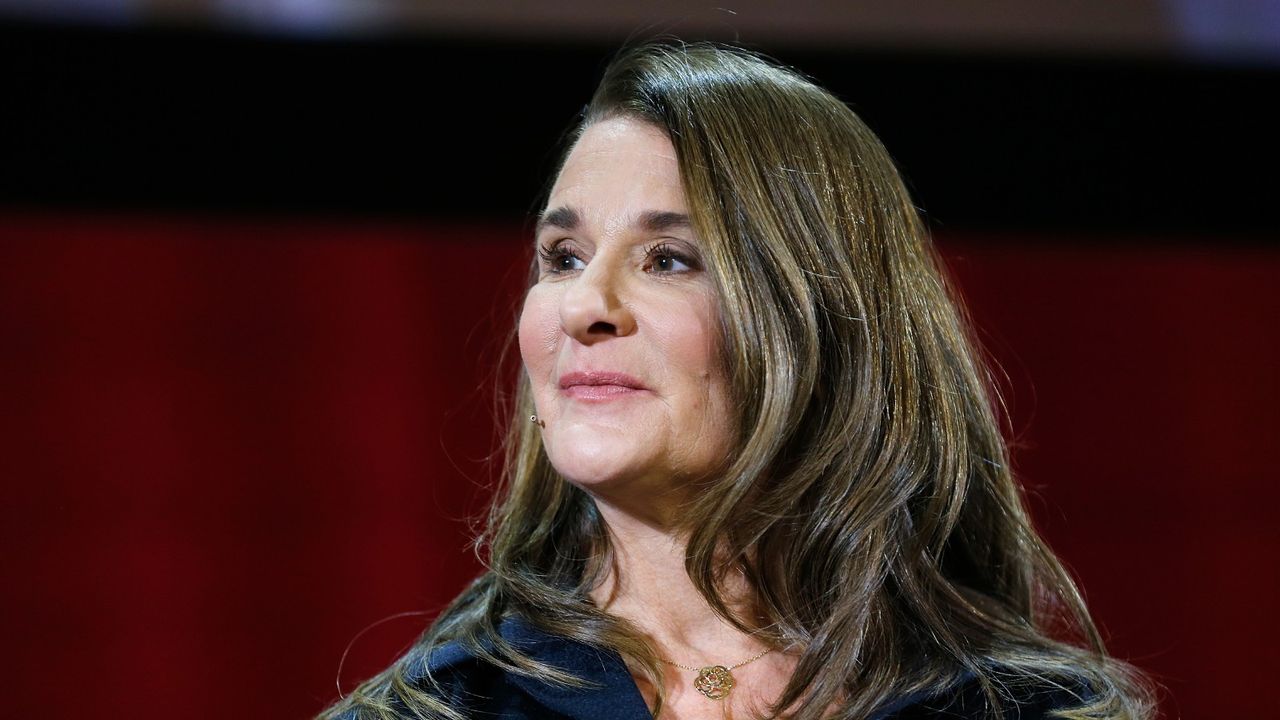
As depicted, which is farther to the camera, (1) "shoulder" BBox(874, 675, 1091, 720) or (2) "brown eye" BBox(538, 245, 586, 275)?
(2) "brown eye" BBox(538, 245, 586, 275)

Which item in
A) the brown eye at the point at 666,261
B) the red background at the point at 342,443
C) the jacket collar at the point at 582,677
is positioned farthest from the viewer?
the red background at the point at 342,443

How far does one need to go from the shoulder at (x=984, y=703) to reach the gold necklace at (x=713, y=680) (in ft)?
0.60

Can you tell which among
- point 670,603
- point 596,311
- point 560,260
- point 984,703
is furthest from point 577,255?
point 984,703

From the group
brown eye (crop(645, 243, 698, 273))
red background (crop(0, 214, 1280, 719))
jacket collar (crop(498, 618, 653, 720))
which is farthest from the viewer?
red background (crop(0, 214, 1280, 719))

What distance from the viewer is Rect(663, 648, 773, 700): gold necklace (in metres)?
1.69

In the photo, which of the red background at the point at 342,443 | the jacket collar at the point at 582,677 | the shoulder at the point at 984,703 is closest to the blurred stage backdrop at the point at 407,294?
the red background at the point at 342,443

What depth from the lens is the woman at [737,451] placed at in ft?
5.43

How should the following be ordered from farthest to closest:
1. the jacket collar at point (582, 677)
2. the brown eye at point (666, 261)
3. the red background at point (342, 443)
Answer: the red background at point (342, 443)
the brown eye at point (666, 261)
the jacket collar at point (582, 677)

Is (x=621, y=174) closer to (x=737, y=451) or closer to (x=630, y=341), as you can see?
(x=630, y=341)

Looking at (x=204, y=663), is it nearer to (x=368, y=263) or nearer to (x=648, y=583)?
(x=368, y=263)

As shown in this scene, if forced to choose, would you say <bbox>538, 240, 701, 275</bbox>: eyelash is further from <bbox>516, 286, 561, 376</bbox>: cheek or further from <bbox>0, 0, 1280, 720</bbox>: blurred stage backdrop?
<bbox>0, 0, 1280, 720</bbox>: blurred stage backdrop

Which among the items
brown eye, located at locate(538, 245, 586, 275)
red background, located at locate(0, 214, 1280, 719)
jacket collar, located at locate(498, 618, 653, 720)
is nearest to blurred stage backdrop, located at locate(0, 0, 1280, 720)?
red background, located at locate(0, 214, 1280, 719)

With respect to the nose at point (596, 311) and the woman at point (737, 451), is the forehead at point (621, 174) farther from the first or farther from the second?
the nose at point (596, 311)

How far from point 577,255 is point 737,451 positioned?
319mm
